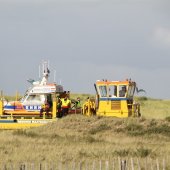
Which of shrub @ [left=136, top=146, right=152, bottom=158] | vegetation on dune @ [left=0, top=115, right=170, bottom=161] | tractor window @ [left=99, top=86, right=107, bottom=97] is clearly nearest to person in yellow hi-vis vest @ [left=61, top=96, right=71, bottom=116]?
tractor window @ [left=99, top=86, right=107, bottom=97]

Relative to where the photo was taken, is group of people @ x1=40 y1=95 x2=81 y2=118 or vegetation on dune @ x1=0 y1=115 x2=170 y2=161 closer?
vegetation on dune @ x1=0 y1=115 x2=170 y2=161

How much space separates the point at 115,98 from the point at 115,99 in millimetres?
54

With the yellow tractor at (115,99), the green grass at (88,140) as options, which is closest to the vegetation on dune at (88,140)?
the green grass at (88,140)

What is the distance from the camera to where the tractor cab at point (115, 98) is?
32.1m

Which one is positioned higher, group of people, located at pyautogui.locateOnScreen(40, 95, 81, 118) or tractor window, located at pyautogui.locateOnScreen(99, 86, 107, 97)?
tractor window, located at pyautogui.locateOnScreen(99, 86, 107, 97)

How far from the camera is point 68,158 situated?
1898cm

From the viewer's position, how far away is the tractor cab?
32062 millimetres

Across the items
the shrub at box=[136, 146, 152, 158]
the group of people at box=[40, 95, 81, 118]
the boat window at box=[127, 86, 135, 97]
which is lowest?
the shrub at box=[136, 146, 152, 158]

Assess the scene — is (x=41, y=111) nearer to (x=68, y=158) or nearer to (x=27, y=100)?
(x=27, y=100)

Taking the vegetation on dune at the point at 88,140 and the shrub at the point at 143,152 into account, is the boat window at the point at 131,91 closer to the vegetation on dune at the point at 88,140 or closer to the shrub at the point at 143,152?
the vegetation on dune at the point at 88,140

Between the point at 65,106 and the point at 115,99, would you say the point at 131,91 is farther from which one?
the point at 65,106

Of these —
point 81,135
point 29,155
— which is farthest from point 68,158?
point 81,135

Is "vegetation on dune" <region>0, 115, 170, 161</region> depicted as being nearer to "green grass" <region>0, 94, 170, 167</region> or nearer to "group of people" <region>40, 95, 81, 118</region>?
"green grass" <region>0, 94, 170, 167</region>

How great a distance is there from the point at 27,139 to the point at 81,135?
334 cm
